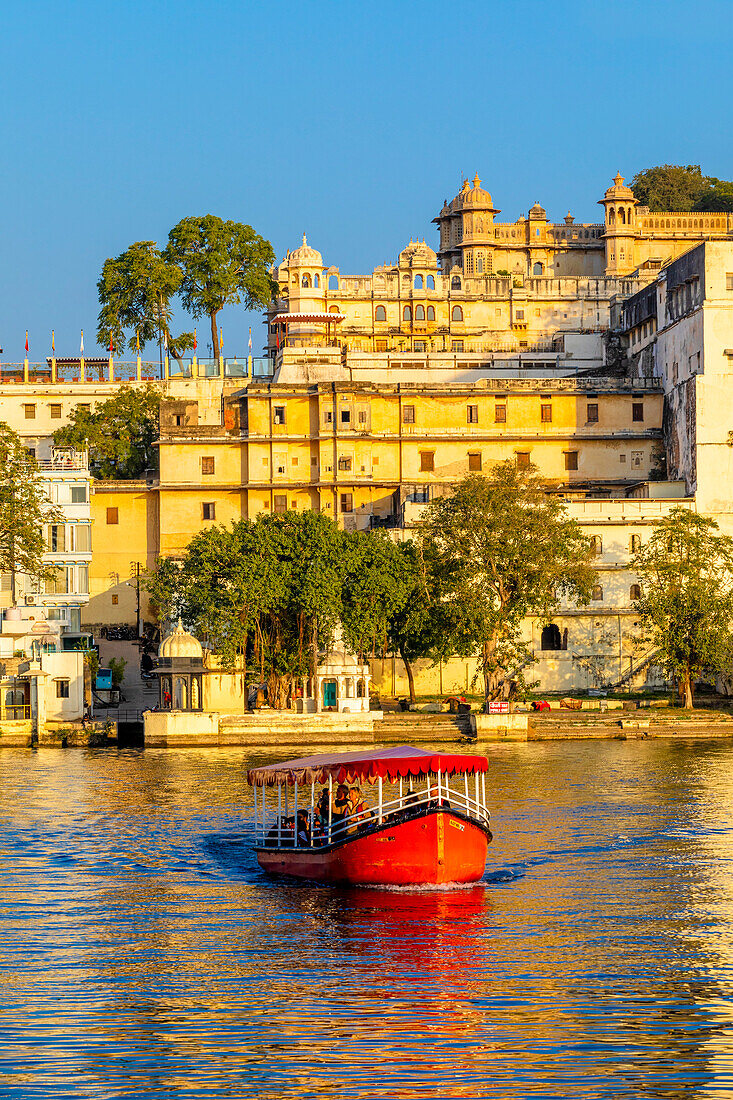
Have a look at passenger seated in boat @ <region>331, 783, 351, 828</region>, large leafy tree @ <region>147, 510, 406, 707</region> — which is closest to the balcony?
large leafy tree @ <region>147, 510, 406, 707</region>

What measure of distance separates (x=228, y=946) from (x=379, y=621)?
3875 cm

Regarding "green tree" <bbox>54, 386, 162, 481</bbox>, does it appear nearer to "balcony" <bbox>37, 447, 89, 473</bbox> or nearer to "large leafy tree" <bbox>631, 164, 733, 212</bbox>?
"balcony" <bbox>37, 447, 89, 473</bbox>

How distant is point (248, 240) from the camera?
88062 mm

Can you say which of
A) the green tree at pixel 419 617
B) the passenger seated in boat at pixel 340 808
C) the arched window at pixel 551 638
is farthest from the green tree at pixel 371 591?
the passenger seated in boat at pixel 340 808

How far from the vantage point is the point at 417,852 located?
30.1 meters

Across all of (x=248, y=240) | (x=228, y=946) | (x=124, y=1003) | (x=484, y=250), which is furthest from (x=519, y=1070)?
(x=484, y=250)

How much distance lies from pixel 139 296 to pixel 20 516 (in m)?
27.8

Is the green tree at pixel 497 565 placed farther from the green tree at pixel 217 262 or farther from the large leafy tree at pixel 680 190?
the large leafy tree at pixel 680 190

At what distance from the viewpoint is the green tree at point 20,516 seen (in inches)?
A: 2442

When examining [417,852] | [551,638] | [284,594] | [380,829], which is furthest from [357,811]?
[551,638]

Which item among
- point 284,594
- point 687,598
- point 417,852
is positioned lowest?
point 417,852

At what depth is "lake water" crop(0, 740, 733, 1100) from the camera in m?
19.0

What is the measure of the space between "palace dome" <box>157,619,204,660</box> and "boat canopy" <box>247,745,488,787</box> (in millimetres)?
29458

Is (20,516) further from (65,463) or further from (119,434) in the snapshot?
(119,434)
